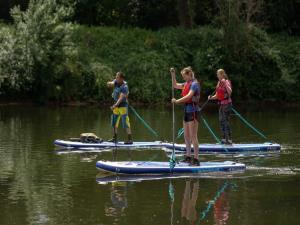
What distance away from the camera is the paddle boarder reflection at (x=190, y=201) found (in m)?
11.2

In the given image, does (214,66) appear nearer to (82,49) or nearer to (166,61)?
(166,61)

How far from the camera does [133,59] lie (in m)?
40.8

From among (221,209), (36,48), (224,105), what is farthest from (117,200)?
(36,48)

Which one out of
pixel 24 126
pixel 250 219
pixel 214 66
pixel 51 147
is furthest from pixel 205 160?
pixel 214 66

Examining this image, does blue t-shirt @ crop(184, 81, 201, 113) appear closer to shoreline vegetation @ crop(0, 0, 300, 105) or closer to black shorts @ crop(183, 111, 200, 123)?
black shorts @ crop(183, 111, 200, 123)

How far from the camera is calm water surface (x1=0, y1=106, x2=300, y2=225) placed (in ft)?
36.4

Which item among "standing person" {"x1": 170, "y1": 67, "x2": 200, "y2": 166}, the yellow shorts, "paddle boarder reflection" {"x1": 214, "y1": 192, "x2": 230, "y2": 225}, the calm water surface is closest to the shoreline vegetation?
the calm water surface

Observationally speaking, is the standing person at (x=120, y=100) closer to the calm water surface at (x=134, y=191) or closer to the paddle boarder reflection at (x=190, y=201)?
the calm water surface at (x=134, y=191)

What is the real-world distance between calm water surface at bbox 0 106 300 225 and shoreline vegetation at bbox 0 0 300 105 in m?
15.2

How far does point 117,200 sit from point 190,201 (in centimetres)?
126

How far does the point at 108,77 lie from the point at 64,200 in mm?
26745

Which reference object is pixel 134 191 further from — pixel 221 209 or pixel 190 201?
pixel 221 209

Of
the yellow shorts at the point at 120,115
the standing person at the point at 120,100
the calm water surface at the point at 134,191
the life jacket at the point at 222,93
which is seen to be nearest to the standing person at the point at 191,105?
the calm water surface at the point at 134,191

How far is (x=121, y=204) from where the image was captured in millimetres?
12008
